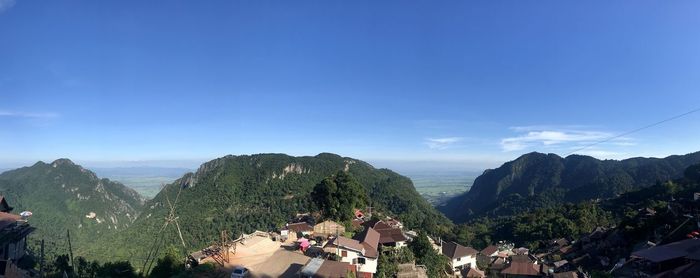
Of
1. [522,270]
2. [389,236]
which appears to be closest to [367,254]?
[389,236]

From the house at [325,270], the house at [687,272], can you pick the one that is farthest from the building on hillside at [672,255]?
the house at [325,270]

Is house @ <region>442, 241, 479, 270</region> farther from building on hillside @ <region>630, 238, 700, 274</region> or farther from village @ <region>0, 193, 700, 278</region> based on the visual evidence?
building on hillside @ <region>630, 238, 700, 274</region>

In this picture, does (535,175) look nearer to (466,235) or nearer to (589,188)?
(589,188)

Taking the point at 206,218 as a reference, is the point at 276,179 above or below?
above

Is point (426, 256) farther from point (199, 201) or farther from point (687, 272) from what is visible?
point (199, 201)

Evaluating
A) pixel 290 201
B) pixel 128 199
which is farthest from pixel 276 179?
pixel 128 199

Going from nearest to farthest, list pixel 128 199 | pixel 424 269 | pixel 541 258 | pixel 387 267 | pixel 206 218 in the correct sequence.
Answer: pixel 387 267 < pixel 424 269 < pixel 541 258 < pixel 206 218 < pixel 128 199

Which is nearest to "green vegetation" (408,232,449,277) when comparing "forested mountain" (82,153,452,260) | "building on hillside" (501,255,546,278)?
"building on hillside" (501,255,546,278)
